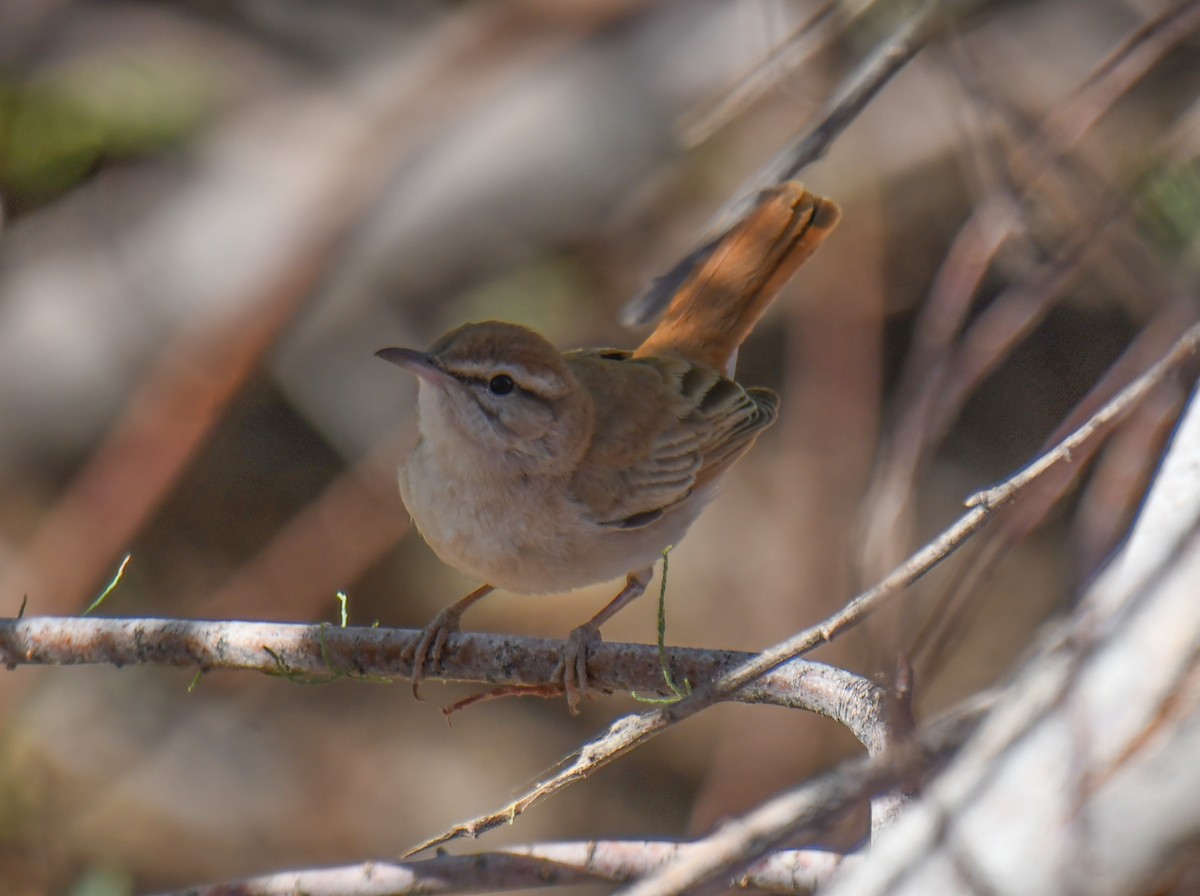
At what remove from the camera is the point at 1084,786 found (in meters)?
1.29

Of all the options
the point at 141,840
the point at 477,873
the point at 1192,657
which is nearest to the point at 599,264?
the point at 141,840

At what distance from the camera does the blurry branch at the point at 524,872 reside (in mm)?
2119

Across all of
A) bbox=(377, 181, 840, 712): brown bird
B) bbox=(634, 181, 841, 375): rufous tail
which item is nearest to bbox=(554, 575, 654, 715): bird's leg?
bbox=(377, 181, 840, 712): brown bird

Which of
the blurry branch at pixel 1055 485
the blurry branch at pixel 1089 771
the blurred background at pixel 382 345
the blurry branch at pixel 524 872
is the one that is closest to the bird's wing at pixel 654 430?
the blurred background at pixel 382 345

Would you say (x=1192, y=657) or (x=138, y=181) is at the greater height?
(x=1192, y=657)

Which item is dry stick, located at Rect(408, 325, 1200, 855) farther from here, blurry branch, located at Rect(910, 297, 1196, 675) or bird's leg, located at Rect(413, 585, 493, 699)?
bird's leg, located at Rect(413, 585, 493, 699)

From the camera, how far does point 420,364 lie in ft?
10.7

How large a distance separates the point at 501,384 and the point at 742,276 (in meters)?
1.22

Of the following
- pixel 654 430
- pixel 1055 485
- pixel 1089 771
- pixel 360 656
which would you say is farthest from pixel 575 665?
pixel 1089 771

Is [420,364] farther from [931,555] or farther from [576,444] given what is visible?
[931,555]

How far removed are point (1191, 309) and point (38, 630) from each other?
248 cm

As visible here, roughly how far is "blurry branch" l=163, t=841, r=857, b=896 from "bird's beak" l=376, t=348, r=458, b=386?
1390mm

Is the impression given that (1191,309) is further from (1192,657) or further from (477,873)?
(477,873)

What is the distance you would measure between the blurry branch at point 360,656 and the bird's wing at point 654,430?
0.70m
